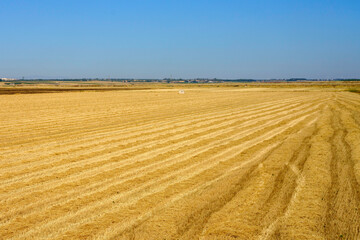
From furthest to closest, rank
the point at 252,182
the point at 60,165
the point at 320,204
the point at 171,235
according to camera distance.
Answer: the point at 60,165, the point at 252,182, the point at 320,204, the point at 171,235

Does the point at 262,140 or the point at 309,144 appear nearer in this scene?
the point at 309,144

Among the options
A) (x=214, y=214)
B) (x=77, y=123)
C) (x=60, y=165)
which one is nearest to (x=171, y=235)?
(x=214, y=214)

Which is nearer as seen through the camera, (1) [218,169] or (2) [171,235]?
(2) [171,235]

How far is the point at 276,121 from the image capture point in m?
14.7

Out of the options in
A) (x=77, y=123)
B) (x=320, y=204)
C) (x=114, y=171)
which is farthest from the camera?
(x=77, y=123)

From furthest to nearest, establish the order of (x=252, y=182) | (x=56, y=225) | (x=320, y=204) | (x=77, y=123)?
(x=77, y=123), (x=252, y=182), (x=320, y=204), (x=56, y=225)

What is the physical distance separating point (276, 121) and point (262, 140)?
4998 mm

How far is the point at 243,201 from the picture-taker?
502 cm

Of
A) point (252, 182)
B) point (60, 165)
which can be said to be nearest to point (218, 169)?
point (252, 182)

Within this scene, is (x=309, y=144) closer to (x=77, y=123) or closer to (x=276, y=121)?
Result: (x=276, y=121)

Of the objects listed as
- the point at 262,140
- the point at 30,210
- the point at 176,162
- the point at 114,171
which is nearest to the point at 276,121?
the point at 262,140

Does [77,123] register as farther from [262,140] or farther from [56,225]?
[56,225]

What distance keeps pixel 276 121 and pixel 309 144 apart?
5.47 metres

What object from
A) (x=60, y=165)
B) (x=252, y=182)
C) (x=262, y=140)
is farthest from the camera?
(x=262, y=140)
